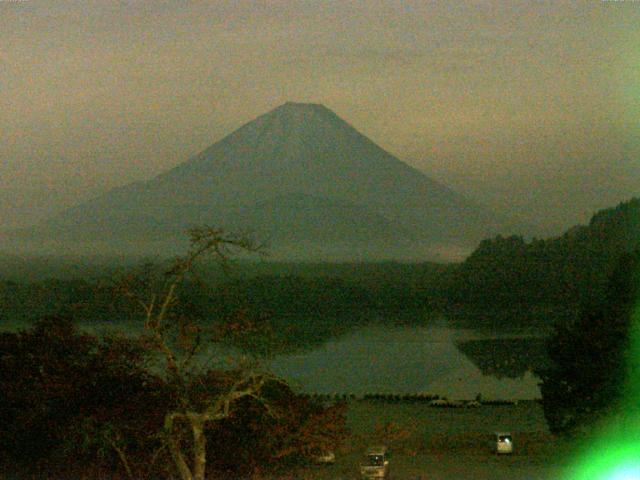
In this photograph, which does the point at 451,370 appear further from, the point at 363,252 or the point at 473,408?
the point at 363,252


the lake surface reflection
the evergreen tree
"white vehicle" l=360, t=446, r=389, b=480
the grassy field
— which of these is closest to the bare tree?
the grassy field

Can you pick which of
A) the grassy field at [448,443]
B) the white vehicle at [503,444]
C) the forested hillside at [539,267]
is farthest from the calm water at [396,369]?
the forested hillside at [539,267]

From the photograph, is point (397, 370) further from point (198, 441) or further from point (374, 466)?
point (198, 441)

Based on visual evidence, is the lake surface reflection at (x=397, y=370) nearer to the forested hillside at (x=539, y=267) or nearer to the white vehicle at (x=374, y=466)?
the white vehicle at (x=374, y=466)

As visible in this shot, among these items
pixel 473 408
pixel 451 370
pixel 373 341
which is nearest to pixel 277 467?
pixel 473 408

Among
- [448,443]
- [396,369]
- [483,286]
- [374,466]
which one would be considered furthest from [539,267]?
[374,466]
